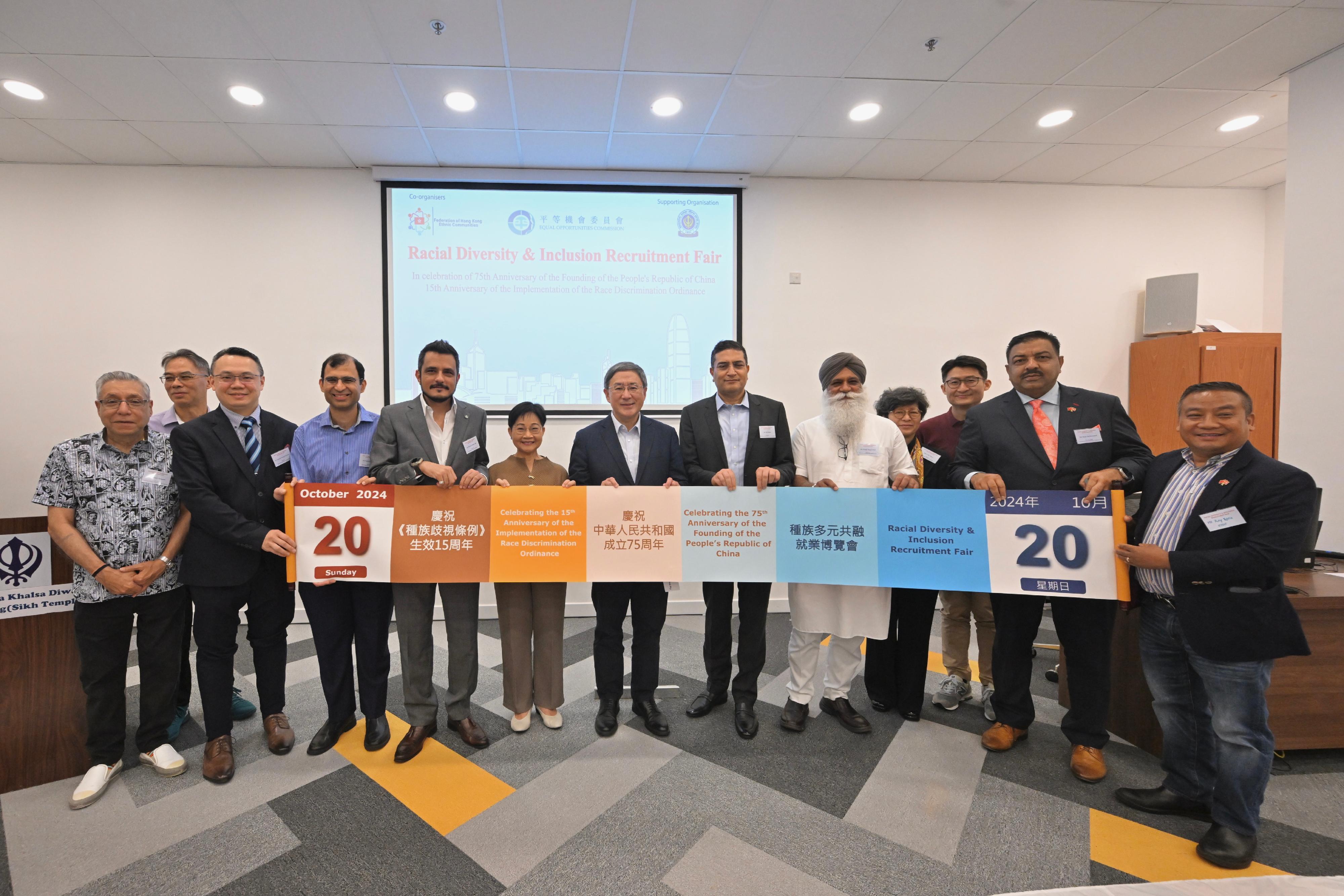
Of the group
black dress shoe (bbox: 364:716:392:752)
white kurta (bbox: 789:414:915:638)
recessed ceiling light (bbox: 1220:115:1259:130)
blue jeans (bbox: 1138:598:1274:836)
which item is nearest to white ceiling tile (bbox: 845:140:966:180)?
recessed ceiling light (bbox: 1220:115:1259:130)

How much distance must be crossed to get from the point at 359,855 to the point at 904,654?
8.28 ft

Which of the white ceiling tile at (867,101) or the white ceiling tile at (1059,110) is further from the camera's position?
the white ceiling tile at (1059,110)

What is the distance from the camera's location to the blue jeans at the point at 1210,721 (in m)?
1.76

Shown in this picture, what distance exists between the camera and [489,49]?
306 cm

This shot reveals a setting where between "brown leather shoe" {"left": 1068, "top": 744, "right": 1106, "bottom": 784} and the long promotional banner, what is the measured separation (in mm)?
773

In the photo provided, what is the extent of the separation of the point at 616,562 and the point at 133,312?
16.4 feet

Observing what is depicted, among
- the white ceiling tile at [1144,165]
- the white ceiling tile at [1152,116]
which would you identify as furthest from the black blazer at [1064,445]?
the white ceiling tile at [1144,165]

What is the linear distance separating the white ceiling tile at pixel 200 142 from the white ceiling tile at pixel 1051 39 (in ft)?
17.5

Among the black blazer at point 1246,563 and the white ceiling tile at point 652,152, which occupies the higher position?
the white ceiling tile at point 652,152

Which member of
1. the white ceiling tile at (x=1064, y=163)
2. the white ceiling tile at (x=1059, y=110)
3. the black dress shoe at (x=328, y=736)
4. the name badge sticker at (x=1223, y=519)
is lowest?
the black dress shoe at (x=328, y=736)

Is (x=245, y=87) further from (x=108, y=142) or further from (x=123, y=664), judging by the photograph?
(x=123, y=664)

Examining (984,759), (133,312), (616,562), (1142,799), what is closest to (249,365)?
(616,562)

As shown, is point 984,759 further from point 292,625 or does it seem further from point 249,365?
point 292,625

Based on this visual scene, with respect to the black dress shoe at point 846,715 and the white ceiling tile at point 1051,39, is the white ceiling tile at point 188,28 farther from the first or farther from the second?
the black dress shoe at point 846,715
